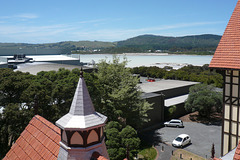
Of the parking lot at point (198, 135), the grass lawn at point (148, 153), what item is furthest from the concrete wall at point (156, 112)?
the grass lawn at point (148, 153)

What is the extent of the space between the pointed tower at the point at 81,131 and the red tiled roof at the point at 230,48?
8.76 m

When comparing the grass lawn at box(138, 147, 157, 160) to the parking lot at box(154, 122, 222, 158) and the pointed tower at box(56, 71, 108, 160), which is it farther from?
the pointed tower at box(56, 71, 108, 160)

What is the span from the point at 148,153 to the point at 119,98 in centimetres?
681

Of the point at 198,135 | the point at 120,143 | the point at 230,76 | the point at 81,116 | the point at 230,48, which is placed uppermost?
the point at 230,48

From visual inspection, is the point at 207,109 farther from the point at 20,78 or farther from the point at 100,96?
the point at 20,78

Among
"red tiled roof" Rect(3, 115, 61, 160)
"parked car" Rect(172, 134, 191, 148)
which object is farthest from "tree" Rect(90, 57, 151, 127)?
"red tiled roof" Rect(3, 115, 61, 160)

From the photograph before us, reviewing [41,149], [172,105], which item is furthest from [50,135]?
[172,105]

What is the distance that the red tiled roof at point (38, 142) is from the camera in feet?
30.6

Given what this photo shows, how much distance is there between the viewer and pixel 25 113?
1786 centimetres

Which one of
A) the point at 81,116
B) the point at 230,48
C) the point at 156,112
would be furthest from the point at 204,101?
the point at 81,116

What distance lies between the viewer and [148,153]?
22938 mm

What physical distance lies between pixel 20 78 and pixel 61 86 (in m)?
4.10

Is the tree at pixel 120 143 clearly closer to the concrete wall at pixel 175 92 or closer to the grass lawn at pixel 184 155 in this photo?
the grass lawn at pixel 184 155

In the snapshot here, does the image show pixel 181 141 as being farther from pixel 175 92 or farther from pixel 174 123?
pixel 175 92
